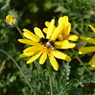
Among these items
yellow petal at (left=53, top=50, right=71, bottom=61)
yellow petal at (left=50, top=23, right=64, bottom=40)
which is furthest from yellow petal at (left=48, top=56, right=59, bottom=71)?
yellow petal at (left=50, top=23, right=64, bottom=40)

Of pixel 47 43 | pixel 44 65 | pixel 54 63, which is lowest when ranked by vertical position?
pixel 44 65

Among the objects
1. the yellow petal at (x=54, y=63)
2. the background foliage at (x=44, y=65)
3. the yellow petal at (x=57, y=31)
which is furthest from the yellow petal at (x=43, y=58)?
the background foliage at (x=44, y=65)

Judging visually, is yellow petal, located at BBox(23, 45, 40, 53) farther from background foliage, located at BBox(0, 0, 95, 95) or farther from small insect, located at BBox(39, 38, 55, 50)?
background foliage, located at BBox(0, 0, 95, 95)

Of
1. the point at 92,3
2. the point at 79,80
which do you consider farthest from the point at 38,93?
the point at 92,3

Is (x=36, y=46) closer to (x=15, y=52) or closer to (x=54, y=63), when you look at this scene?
(x=54, y=63)

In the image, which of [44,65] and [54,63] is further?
[44,65]

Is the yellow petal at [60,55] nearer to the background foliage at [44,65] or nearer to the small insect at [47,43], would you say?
the small insect at [47,43]

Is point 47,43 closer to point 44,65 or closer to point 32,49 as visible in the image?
point 32,49

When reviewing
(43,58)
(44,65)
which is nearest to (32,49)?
(43,58)

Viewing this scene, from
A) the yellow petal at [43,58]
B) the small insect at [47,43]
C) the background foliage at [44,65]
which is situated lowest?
the background foliage at [44,65]
